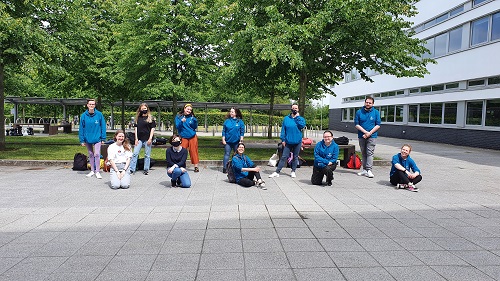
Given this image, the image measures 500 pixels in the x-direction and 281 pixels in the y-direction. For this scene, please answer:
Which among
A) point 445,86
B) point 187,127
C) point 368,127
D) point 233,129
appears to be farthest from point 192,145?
point 445,86

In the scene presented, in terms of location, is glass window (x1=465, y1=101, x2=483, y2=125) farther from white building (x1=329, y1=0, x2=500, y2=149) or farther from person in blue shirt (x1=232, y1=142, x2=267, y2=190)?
person in blue shirt (x1=232, y1=142, x2=267, y2=190)

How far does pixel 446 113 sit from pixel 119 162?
848 inches

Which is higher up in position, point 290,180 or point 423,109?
point 423,109

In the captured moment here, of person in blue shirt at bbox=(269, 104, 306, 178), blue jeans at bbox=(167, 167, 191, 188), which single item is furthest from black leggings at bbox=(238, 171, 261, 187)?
person in blue shirt at bbox=(269, 104, 306, 178)

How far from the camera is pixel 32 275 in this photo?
3424mm

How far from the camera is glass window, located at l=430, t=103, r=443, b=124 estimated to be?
23188mm

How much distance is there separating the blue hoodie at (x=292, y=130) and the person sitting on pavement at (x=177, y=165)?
2.70 meters

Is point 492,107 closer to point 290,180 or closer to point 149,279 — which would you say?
point 290,180

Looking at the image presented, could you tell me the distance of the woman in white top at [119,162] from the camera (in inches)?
300

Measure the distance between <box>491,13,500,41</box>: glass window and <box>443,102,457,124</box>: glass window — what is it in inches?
185

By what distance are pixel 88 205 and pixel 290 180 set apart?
4745mm

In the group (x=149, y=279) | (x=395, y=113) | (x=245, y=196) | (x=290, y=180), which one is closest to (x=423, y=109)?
(x=395, y=113)

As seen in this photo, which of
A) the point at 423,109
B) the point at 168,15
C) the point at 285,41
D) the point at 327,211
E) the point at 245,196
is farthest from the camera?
the point at 423,109

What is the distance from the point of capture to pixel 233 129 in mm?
9359
